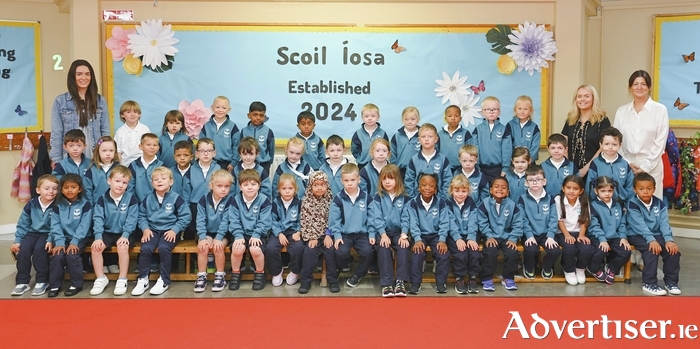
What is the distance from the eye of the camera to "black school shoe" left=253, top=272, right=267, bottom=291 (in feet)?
15.9

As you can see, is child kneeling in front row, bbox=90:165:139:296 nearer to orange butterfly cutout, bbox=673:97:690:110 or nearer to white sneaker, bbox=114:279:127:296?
white sneaker, bbox=114:279:127:296

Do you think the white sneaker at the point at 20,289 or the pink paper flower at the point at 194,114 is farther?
the pink paper flower at the point at 194,114

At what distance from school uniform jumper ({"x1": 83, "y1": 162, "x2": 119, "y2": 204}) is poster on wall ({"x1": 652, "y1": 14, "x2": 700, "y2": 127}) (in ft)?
18.0

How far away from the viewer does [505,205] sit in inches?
198

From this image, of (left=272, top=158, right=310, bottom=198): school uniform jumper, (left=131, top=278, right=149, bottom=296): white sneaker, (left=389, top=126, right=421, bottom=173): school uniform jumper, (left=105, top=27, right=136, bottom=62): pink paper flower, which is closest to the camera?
(left=131, top=278, right=149, bottom=296): white sneaker

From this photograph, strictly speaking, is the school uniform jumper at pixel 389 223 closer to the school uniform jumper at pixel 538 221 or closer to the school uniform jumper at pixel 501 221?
the school uniform jumper at pixel 501 221

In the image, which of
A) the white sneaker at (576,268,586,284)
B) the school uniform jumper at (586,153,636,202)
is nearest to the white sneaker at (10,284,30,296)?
the white sneaker at (576,268,586,284)

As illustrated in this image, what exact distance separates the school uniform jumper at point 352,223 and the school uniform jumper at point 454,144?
970mm

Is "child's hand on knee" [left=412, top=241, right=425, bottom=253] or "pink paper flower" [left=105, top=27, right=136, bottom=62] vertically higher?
"pink paper flower" [left=105, top=27, right=136, bottom=62]

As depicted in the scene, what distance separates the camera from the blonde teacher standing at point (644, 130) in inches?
211

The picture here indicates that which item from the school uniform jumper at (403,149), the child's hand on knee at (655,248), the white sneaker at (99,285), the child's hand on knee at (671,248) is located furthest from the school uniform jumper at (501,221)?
the white sneaker at (99,285)

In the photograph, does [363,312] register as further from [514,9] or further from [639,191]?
[514,9]

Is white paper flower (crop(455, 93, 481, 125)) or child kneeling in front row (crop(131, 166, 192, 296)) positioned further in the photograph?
white paper flower (crop(455, 93, 481, 125))

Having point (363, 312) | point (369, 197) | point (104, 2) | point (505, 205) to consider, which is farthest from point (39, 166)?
point (505, 205)
